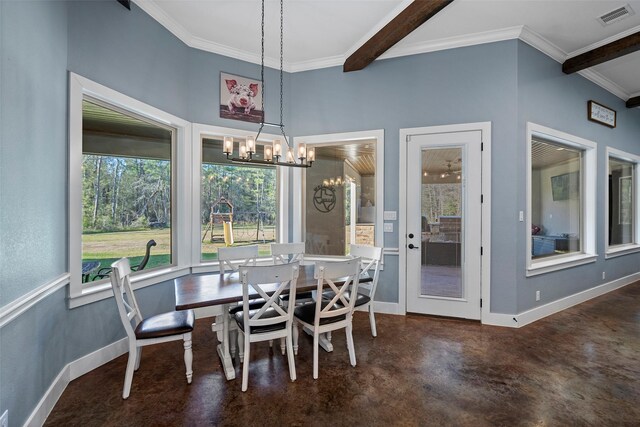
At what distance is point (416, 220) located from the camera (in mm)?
3777

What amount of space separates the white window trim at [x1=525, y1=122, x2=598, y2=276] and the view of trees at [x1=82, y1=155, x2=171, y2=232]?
4.29m

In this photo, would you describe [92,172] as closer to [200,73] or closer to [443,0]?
[200,73]

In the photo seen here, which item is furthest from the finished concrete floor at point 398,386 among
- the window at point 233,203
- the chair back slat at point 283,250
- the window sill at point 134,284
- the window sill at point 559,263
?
the window at point 233,203

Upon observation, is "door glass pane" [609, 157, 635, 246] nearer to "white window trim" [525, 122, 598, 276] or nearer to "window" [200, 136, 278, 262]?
"white window trim" [525, 122, 598, 276]

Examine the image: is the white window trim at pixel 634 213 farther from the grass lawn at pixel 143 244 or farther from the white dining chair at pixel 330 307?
the grass lawn at pixel 143 244

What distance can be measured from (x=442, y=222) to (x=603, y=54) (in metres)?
2.82

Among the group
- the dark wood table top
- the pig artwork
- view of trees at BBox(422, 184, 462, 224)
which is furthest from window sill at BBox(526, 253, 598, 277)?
the pig artwork

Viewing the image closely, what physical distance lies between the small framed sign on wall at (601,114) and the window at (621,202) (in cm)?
48

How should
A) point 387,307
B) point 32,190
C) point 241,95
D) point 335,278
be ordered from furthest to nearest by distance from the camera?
point 241,95 → point 387,307 → point 335,278 → point 32,190

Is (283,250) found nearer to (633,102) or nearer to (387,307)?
(387,307)

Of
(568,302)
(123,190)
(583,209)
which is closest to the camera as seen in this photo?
(123,190)

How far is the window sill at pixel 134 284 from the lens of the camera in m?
2.42

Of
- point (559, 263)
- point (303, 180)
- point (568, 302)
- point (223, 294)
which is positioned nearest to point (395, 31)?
point (303, 180)

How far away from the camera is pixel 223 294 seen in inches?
90.3
